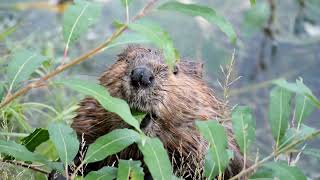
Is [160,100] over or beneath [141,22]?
beneath

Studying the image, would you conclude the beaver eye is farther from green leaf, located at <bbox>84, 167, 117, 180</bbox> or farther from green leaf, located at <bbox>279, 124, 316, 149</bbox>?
green leaf, located at <bbox>279, 124, 316, 149</bbox>

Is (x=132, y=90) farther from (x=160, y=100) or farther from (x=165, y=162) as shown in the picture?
(x=165, y=162)

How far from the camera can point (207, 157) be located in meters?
3.09

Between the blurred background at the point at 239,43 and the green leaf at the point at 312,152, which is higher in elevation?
the green leaf at the point at 312,152

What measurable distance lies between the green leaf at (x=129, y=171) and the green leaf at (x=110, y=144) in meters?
0.06

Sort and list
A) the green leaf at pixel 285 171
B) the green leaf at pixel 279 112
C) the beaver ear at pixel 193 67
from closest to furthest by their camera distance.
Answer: the green leaf at pixel 285 171 < the green leaf at pixel 279 112 < the beaver ear at pixel 193 67

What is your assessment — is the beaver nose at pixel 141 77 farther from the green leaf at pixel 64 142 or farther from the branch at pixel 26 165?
the branch at pixel 26 165

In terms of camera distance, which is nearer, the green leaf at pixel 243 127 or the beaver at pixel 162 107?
the green leaf at pixel 243 127


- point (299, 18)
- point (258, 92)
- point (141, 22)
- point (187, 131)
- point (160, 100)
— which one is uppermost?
point (141, 22)

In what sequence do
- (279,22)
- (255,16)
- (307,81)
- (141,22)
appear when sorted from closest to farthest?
(141,22), (255,16), (307,81), (279,22)

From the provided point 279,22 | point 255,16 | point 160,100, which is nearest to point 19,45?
point 255,16

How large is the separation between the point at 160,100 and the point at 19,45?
1.86 m

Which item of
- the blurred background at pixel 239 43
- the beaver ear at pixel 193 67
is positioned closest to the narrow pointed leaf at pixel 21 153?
the beaver ear at pixel 193 67

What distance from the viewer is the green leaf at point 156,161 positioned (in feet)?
9.38
